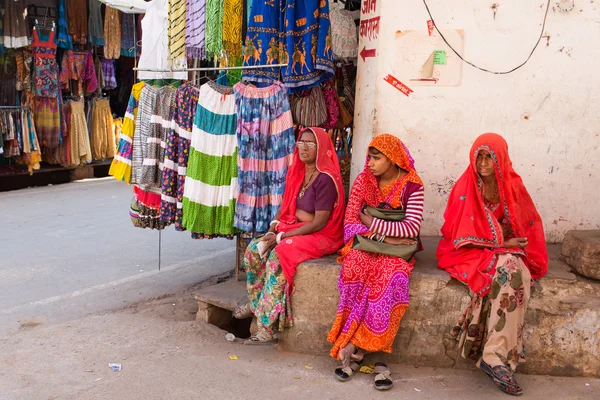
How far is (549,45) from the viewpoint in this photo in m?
4.44

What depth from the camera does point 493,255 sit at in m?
3.69

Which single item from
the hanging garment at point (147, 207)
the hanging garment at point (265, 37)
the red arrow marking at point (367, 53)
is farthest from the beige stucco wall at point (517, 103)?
the hanging garment at point (147, 207)

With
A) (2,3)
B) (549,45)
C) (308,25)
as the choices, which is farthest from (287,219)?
(2,3)

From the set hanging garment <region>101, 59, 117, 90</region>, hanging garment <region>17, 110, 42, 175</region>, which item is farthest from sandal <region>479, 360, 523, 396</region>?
hanging garment <region>101, 59, 117, 90</region>

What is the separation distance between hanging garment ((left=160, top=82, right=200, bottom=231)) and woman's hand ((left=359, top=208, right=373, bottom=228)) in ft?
5.67

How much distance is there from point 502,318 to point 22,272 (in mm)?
4372

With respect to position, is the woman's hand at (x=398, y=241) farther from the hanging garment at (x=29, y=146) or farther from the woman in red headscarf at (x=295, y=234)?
the hanging garment at (x=29, y=146)

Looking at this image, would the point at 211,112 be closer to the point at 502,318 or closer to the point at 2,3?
the point at 502,318

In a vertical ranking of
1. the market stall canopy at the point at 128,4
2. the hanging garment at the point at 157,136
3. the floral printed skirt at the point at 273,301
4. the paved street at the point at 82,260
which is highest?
the market stall canopy at the point at 128,4

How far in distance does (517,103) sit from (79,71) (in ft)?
26.3

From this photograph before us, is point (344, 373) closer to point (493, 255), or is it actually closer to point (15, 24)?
point (493, 255)

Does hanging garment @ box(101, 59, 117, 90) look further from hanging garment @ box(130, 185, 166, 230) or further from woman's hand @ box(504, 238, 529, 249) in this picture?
woman's hand @ box(504, 238, 529, 249)

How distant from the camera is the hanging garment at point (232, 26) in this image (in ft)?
16.5

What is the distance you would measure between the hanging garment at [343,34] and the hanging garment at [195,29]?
1113 millimetres
